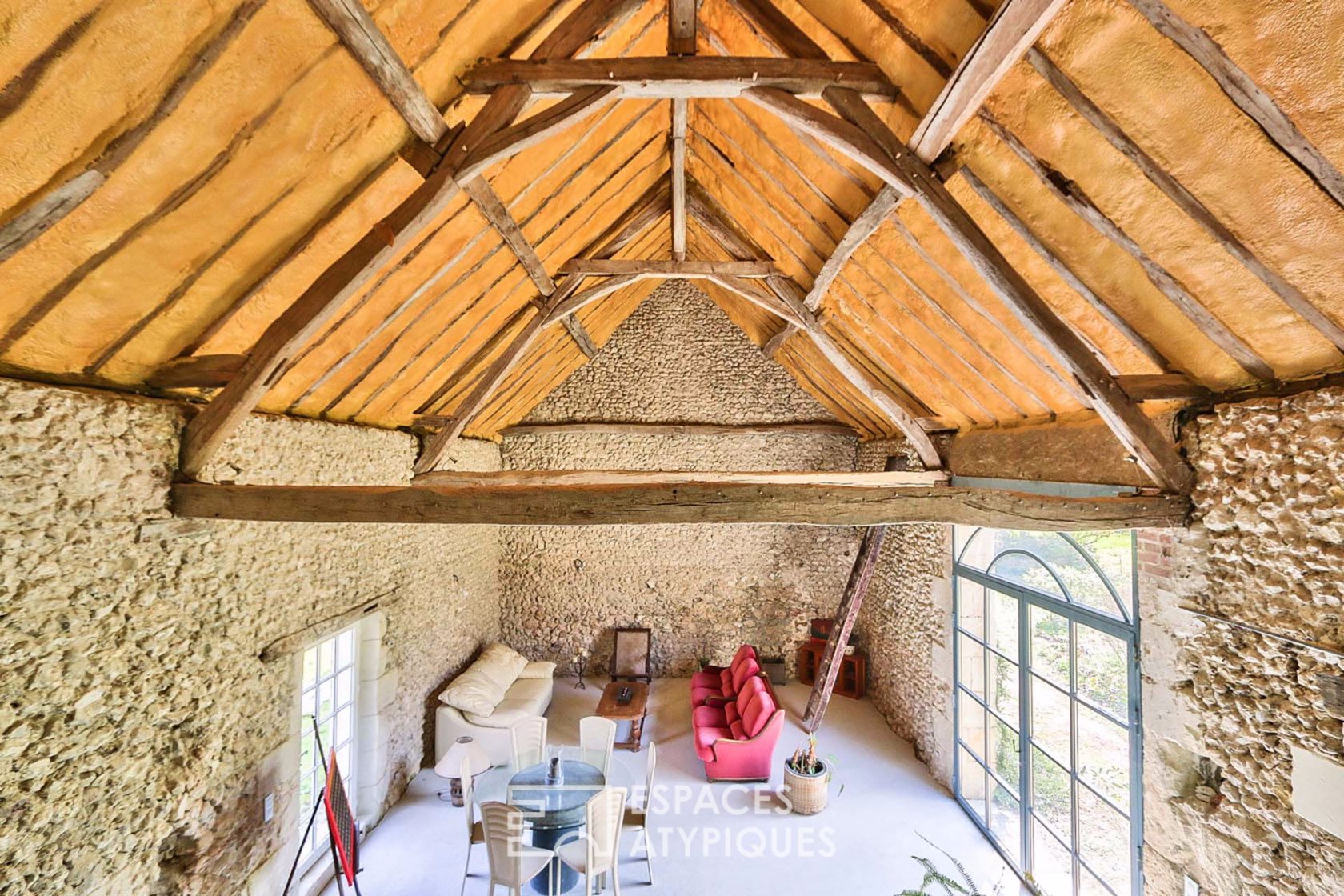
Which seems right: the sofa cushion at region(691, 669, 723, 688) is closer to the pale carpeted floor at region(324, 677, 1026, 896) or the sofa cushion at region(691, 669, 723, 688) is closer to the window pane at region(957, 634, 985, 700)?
the pale carpeted floor at region(324, 677, 1026, 896)

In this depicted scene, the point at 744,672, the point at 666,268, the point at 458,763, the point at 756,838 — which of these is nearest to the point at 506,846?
the point at 458,763

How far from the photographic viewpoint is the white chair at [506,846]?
3463 mm

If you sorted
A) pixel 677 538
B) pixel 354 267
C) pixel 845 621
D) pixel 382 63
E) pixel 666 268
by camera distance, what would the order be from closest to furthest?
pixel 382 63 < pixel 354 267 < pixel 666 268 < pixel 845 621 < pixel 677 538

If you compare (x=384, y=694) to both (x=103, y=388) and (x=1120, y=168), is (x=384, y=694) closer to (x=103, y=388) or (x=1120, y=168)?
(x=103, y=388)

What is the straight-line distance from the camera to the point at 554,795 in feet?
12.9

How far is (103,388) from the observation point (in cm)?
A: 247

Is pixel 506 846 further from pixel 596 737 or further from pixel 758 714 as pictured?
pixel 758 714

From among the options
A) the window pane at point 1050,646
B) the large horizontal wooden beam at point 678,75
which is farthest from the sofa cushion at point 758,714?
the large horizontal wooden beam at point 678,75

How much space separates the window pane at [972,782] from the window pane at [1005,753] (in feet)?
0.83

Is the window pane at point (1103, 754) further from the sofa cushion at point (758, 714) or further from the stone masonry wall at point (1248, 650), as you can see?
the sofa cushion at point (758, 714)

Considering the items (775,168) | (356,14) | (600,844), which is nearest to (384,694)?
(600,844)

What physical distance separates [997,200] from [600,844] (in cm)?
444

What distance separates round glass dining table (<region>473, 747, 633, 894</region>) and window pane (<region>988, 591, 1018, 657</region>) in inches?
126

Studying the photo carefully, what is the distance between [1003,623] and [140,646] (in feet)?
18.6
